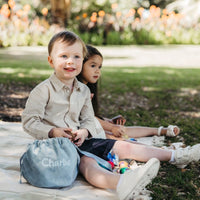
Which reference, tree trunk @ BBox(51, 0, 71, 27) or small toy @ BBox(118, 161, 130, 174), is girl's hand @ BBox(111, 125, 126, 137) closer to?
small toy @ BBox(118, 161, 130, 174)

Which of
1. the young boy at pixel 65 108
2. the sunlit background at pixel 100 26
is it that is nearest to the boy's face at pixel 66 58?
the young boy at pixel 65 108

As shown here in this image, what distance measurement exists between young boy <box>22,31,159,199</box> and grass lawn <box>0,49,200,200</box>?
0.55m

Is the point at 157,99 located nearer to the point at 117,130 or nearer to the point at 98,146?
the point at 117,130

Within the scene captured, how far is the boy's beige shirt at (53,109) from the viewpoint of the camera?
252 centimetres

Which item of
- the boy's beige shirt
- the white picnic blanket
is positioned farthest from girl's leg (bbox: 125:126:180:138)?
the white picnic blanket

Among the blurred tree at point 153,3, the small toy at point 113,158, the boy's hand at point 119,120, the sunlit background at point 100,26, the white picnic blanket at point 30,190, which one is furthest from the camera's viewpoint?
the blurred tree at point 153,3

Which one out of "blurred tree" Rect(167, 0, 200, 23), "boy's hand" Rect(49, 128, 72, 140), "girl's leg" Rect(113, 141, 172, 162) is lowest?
"girl's leg" Rect(113, 141, 172, 162)

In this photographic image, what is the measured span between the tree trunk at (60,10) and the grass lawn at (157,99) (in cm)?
535

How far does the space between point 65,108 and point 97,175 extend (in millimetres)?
657

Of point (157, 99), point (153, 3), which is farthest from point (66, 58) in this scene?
point (153, 3)

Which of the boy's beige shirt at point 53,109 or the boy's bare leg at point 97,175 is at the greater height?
the boy's beige shirt at point 53,109

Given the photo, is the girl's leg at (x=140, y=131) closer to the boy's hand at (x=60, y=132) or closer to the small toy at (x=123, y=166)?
the small toy at (x=123, y=166)

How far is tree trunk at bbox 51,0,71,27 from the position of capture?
13.4 meters

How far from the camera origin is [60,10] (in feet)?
45.2
